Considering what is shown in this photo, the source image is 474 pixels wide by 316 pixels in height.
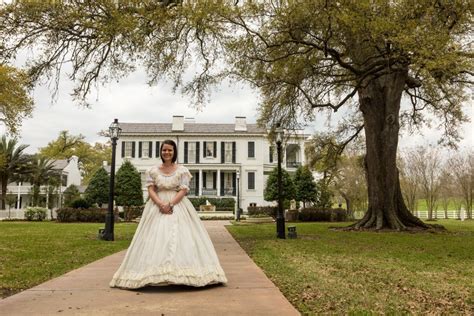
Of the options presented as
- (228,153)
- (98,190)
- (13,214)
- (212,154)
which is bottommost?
(13,214)

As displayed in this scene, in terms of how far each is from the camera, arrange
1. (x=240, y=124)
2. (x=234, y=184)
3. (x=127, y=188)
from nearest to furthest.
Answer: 1. (x=127, y=188)
2. (x=234, y=184)
3. (x=240, y=124)

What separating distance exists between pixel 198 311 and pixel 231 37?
967 centimetres

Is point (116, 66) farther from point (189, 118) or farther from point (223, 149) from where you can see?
point (189, 118)

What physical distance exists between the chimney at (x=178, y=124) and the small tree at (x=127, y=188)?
974 centimetres

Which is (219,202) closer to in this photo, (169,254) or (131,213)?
(131,213)

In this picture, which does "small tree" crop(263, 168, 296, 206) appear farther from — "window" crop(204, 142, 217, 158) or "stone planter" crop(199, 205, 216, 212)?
"window" crop(204, 142, 217, 158)

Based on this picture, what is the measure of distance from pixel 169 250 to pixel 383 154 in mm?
15621

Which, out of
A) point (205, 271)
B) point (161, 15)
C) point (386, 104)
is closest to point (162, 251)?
point (205, 271)

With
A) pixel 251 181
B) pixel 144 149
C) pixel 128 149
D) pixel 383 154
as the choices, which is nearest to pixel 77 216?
pixel 128 149

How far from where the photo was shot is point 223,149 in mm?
46375

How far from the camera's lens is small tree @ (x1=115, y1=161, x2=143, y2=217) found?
36969 millimetres

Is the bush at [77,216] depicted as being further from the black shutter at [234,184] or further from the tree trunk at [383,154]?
the black shutter at [234,184]

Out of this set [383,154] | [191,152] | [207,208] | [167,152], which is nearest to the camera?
[167,152]

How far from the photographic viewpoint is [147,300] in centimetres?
467
